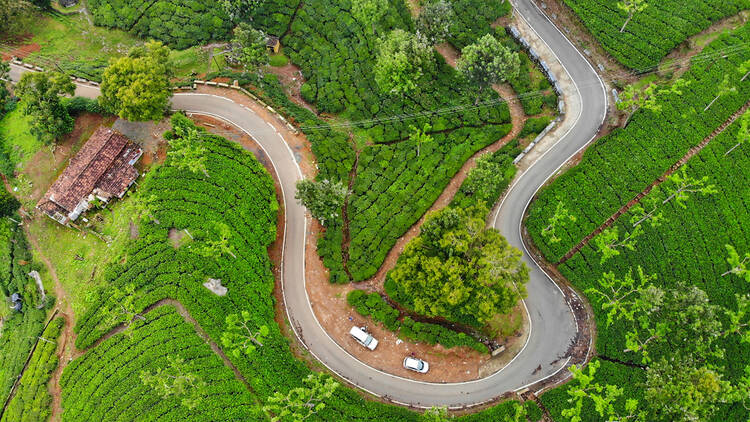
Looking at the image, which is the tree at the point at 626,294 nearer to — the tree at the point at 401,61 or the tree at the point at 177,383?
the tree at the point at 401,61

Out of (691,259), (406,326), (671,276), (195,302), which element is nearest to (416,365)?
(406,326)

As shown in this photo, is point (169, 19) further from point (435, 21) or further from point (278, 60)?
point (435, 21)

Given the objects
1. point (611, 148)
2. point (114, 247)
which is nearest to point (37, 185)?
point (114, 247)

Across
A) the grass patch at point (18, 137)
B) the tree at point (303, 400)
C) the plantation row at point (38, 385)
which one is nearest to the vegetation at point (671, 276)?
the tree at point (303, 400)

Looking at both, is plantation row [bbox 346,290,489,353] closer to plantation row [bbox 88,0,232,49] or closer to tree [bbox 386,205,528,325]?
tree [bbox 386,205,528,325]

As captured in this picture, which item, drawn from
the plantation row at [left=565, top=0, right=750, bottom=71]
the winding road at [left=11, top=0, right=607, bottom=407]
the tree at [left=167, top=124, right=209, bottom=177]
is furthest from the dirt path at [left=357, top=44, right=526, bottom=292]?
the tree at [left=167, top=124, right=209, bottom=177]

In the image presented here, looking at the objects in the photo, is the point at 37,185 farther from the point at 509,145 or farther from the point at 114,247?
the point at 509,145
